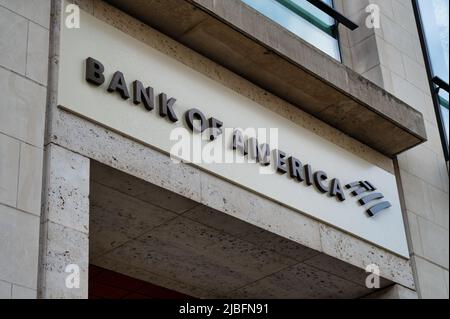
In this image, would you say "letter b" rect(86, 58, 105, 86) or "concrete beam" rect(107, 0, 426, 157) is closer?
"letter b" rect(86, 58, 105, 86)

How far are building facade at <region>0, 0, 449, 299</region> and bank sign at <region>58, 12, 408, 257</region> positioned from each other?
0.07 feet

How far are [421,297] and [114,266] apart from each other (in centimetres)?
389

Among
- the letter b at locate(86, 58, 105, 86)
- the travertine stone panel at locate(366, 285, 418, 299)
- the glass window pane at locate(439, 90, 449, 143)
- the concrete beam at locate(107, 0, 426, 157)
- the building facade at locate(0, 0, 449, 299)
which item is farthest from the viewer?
the glass window pane at locate(439, 90, 449, 143)

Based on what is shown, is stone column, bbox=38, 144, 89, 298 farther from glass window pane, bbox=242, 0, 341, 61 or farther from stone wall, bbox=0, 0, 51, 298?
glass window pane, bbox=242, 0, 341, 61

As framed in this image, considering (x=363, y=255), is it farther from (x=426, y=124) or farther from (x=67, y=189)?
(x=67, y=189)

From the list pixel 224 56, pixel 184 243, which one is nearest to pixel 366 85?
pixel 224 56

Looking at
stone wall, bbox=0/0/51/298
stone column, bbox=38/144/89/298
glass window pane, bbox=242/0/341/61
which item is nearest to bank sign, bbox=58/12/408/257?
stone wall, bbox=0/0/51/298

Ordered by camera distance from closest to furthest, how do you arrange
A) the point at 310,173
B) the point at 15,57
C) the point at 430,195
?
1. the point at 15,57
2. the point at 310,173
3. the point at 430,195

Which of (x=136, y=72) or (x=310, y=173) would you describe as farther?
(x=310, y=173)

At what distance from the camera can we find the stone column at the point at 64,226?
8203 millimetres

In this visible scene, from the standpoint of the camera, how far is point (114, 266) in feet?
36.2

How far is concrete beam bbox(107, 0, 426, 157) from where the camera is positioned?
10766mm

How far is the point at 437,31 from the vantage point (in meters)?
16.2
